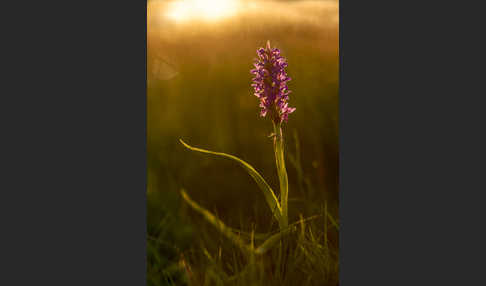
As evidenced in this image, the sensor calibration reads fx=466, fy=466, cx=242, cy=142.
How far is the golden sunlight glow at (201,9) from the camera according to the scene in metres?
4.29

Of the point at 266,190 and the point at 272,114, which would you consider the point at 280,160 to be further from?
the point at 272,114

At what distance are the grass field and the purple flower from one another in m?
0.11

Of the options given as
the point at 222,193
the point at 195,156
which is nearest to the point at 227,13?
the point at 195,156

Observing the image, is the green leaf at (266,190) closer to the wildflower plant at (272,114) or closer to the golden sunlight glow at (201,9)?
the wildflower plant at (272,114)

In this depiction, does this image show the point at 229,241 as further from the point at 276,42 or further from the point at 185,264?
the point at 276,42

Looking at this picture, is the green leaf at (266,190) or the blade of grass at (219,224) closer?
the blade of grass at (219,224)

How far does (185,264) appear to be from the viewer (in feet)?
13.4

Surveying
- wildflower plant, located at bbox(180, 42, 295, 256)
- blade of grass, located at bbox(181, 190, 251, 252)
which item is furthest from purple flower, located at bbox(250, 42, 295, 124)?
blade of grass, located at bbox(181, 190, 251, 252)

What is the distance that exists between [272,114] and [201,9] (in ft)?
3.88

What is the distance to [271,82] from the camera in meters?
4.15

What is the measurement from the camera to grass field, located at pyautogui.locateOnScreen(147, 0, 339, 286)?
4113 mm

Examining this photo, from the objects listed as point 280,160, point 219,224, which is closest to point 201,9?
point 280,160

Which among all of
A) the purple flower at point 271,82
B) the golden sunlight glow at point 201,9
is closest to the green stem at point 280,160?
the purple flower at point 271,82

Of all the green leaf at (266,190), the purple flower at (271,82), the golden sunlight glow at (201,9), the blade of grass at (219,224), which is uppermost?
the golden sunlight glow at (201,9)
